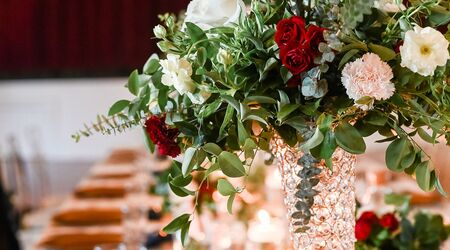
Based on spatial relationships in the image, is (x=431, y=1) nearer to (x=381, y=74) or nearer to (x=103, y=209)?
(x=381, y=74)

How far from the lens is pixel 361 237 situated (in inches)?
68.1

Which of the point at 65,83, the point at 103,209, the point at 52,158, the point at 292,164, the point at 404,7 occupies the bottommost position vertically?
the point at 52,158

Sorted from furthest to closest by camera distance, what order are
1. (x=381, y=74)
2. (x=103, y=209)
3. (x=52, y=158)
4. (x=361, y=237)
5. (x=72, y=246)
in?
(x=52, y=158) → (x=103, y=209) → (x=72, y=246) → (x=361, y=237) → (x=381, y=74)

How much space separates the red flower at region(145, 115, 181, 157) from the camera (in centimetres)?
123

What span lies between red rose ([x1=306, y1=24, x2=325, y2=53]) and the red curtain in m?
7.95

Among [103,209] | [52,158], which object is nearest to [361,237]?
[103,209]

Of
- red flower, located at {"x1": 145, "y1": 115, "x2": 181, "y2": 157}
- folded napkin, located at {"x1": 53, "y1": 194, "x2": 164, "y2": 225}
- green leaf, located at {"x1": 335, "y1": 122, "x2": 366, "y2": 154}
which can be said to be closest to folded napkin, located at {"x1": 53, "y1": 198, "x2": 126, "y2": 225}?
folded napkin, located at {"x1": 53, "y1": 194, "x2": 164, "y2": 225}

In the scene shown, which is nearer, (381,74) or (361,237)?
(381,74)

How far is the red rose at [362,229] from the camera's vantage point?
1.71 meters

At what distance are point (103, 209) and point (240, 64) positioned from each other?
2.73 metres

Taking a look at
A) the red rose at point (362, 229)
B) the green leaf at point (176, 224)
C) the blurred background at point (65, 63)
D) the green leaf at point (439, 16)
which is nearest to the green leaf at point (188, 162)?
the green leaf at point (176, 224)

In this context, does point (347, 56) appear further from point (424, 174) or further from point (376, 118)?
point (424, 174)

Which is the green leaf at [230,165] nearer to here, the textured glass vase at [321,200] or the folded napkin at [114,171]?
the textured glass vase at [321,200]

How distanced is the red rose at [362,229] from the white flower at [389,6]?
0.67 meters
